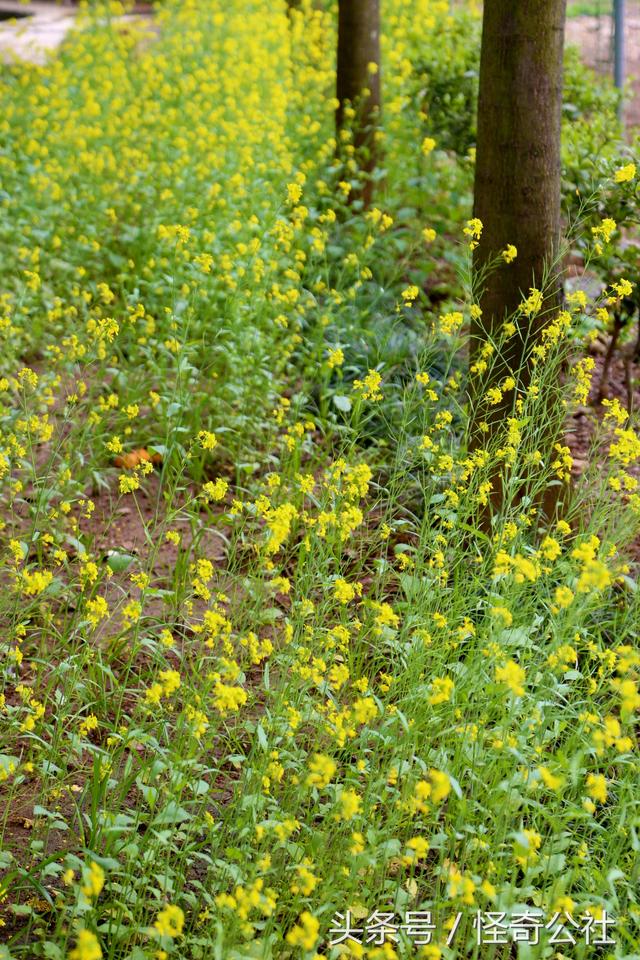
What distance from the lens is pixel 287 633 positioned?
2650mm

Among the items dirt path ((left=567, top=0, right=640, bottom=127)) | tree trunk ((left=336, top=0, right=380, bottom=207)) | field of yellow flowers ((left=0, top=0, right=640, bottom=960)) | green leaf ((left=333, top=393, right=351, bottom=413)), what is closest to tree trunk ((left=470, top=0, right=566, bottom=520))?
field of yellow flowers ((left=0, top=0, right=640, bottom=960))

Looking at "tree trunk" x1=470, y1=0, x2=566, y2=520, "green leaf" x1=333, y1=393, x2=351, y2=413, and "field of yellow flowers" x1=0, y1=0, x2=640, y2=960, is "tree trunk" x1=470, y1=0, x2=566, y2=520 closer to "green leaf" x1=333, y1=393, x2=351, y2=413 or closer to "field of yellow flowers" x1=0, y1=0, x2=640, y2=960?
"field of yellow flowers" x1=0, y1=0, x2=640, y2=960

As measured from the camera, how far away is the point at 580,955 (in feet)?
7.06

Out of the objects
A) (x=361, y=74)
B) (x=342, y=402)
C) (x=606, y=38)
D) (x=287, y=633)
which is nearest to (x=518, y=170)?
(x=342, y=402)

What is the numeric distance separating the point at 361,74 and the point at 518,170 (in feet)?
10.3

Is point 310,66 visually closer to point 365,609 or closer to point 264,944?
point 365,609

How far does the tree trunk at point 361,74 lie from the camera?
6301 mm

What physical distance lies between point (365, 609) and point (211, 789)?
2.04 ft

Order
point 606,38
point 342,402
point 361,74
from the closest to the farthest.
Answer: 1. point 342,402
2. point 361,74
3. point 606,38

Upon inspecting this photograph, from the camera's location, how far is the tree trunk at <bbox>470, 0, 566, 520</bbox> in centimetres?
352

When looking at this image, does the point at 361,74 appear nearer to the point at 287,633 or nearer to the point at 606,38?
the point at 287,633

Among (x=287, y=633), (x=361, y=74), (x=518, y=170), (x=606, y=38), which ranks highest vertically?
(x=606, y=38)

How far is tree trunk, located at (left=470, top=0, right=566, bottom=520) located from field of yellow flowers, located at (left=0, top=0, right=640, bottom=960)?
0.49 ft

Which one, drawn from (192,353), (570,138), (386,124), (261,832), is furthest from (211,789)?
(386,124)
